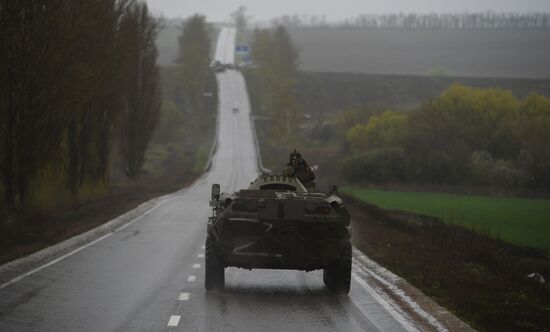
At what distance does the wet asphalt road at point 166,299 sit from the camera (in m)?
11.0

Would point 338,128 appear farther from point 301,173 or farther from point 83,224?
point 301,173

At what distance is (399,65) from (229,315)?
151m

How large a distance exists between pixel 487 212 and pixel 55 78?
18.9 m

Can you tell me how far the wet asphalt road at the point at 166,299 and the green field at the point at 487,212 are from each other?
10.9 m

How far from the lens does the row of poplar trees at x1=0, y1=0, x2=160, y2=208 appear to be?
27.5 meters

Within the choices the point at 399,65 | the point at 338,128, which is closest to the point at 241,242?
the point at 338,128

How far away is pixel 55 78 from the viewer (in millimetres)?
28688

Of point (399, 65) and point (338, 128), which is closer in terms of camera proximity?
point (338, 128)

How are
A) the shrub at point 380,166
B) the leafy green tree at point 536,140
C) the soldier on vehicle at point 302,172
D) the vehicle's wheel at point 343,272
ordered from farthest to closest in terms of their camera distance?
the shrub at point 380,166, the leafy green tree at point 536,140, the soldier on vehicle at point 302,172, the vehicle's wheel at point 343,272

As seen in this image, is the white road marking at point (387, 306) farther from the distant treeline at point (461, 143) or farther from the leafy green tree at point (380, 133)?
the leafy green tree at point (380, 133)

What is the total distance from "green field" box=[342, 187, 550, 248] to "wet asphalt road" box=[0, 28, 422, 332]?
10.9 m

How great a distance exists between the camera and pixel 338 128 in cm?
8925

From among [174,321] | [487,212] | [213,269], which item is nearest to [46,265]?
[213,269]

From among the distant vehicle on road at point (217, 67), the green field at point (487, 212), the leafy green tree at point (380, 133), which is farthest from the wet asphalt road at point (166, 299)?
the distant vehicle on road at point (217, 67)
